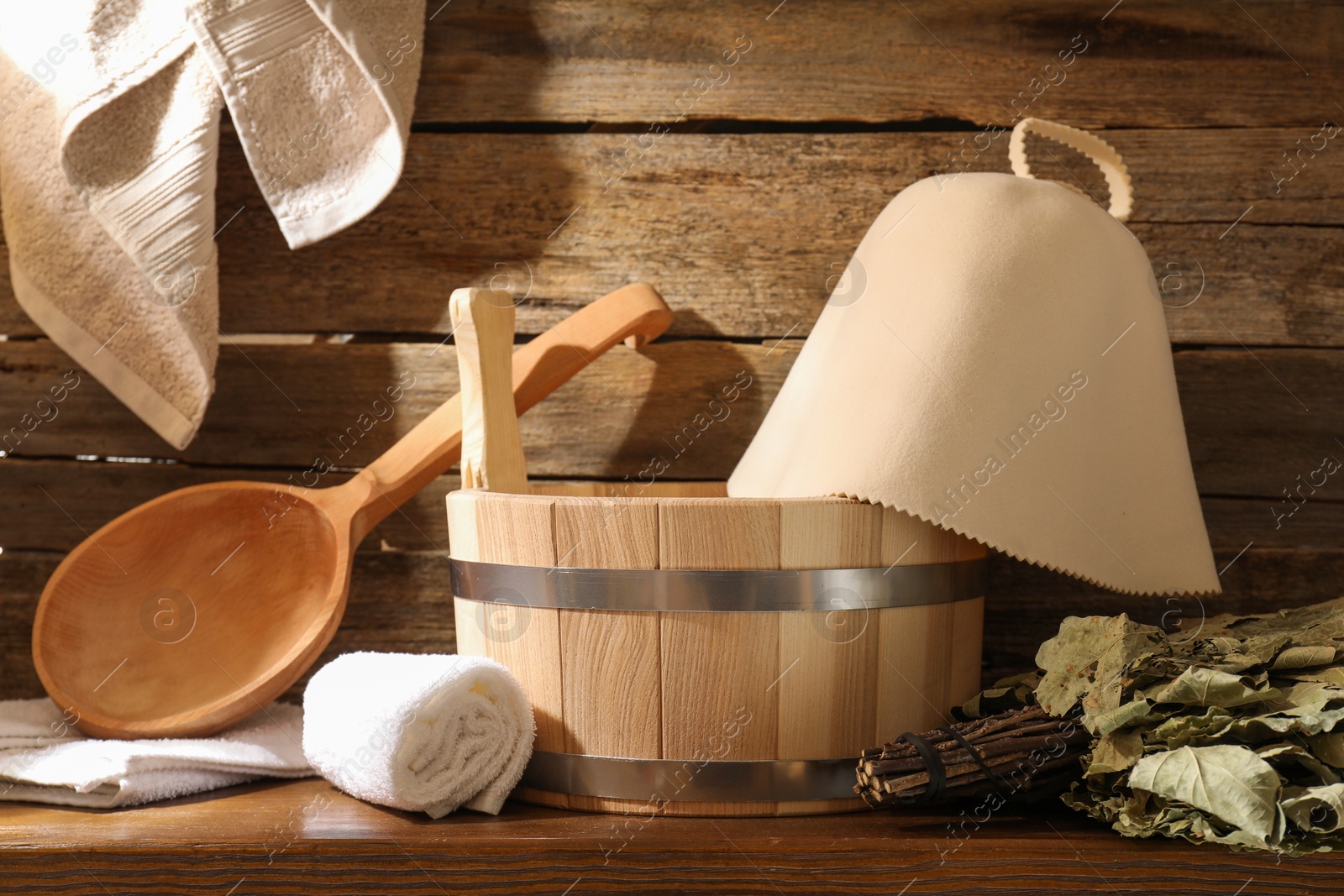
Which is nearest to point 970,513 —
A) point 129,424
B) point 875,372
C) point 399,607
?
point 875,372

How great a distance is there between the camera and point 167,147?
98cm

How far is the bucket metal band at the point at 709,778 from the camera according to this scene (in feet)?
2.45

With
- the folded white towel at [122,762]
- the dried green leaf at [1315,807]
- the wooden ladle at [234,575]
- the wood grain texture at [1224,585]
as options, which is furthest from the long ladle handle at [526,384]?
the dried green leaf at [1315,807]

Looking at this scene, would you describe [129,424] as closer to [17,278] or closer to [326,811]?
[17,278]

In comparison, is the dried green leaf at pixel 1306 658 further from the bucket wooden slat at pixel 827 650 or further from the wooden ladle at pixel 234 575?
the wooden ladle at pixel 234 575

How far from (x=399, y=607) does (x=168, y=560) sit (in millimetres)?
239

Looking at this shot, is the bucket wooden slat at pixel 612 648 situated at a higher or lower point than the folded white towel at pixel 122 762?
higher

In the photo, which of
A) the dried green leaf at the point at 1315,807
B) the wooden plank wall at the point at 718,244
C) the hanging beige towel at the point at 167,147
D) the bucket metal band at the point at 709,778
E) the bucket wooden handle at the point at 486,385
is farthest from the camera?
the wooden plank wall at the point at 718,244

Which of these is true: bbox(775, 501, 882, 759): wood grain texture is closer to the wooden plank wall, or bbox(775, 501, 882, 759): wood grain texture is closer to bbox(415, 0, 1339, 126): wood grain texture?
the wooden plank wall

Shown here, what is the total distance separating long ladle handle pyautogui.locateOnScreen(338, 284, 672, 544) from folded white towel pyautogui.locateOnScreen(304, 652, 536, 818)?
245mm

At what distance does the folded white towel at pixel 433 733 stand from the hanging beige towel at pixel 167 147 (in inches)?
17.3

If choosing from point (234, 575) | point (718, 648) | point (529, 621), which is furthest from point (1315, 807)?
point (234, 575)

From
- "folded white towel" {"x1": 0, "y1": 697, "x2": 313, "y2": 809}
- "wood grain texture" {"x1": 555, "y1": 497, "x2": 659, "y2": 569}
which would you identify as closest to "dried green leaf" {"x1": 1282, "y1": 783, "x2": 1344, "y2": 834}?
"wood grain texture" {"x1": 555, "y1": 497, "x2": 659, "y2": 569}

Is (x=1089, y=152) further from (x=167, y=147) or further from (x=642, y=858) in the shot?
(x=167, y=147)
